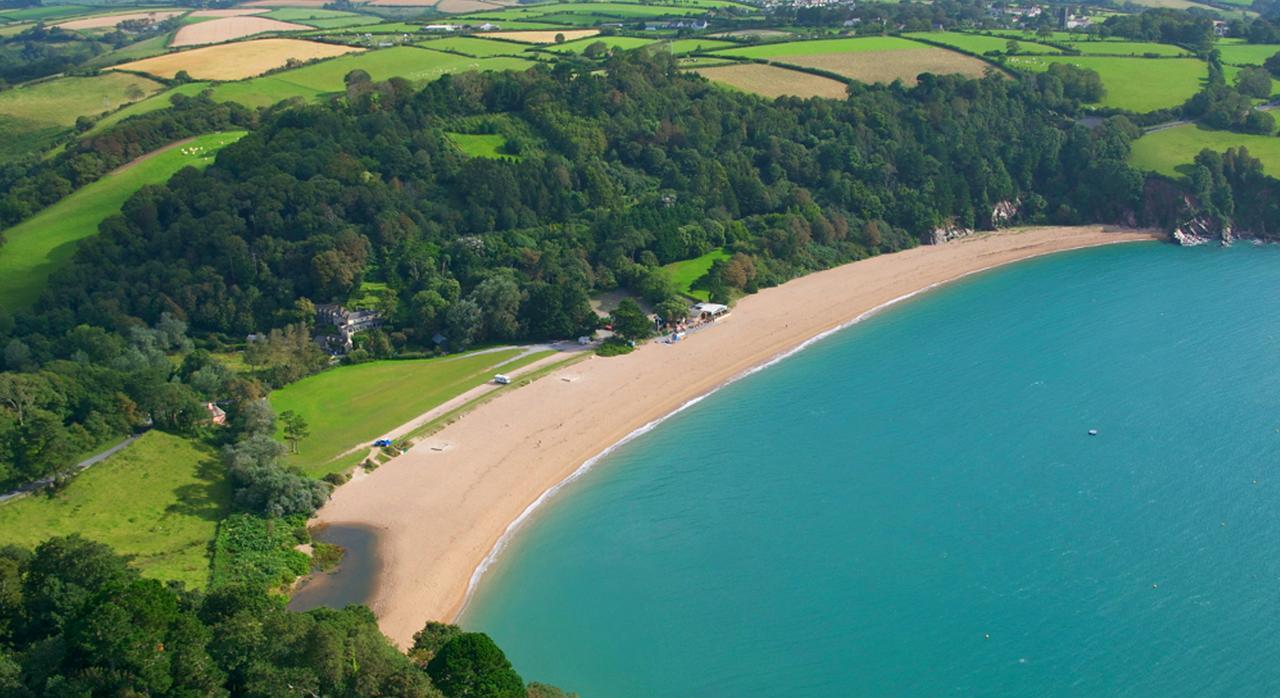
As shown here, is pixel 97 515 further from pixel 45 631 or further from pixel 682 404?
pixel 682 404

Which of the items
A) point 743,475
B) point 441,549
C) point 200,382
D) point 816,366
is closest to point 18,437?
point 200,382

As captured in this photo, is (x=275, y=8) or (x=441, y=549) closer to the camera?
(x=441, y=549)

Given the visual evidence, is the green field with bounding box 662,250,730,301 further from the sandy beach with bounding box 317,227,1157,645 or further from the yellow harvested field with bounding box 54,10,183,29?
the yellow harvested field with bounding box 54,10,183,29

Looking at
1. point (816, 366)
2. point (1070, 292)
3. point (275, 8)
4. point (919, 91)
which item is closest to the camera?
point (816, 366)

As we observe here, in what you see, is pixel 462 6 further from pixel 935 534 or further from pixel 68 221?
pixel 935 534

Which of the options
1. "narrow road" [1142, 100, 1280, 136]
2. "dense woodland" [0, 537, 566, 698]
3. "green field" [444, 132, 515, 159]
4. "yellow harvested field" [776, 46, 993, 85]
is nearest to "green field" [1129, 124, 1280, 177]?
"narrow road" [1142, 100, 1280, 136]

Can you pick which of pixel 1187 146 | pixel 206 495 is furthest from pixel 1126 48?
pixel 206 495
